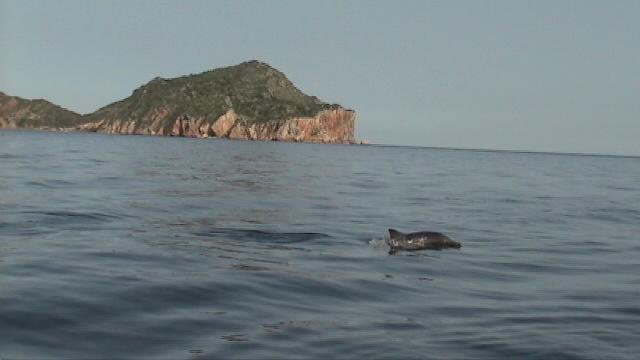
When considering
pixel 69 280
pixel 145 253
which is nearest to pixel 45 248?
pixel 145 253

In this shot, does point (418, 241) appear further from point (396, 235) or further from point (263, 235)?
point (263, 235)

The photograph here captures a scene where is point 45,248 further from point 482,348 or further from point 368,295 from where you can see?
point 482,348

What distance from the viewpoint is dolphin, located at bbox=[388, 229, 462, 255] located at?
1938 cm

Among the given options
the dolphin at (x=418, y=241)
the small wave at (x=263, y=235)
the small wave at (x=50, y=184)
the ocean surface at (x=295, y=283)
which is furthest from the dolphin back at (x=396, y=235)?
the small wave at (x=50, y=184)

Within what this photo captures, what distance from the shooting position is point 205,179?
4281cm

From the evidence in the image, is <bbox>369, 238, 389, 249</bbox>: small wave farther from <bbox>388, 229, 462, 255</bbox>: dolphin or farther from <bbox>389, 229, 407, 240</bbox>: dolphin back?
<bbox>389, 229, 407, 240</bbox>: dolphin back

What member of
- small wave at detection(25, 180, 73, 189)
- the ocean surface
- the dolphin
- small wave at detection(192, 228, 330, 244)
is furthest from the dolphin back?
small wave at detection(25, 180, 73, 189)

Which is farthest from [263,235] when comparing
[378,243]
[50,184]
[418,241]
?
[50,184]

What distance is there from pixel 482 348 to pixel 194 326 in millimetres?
4188

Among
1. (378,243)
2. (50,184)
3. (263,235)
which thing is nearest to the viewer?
(378,243)

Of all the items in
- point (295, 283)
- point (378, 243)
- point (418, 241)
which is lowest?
point (295, 283)

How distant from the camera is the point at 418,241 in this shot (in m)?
19.6

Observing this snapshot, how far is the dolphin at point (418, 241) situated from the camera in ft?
63.6

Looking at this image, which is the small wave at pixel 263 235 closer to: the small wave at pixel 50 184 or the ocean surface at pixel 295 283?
the ocean surface at pixel 295 283
